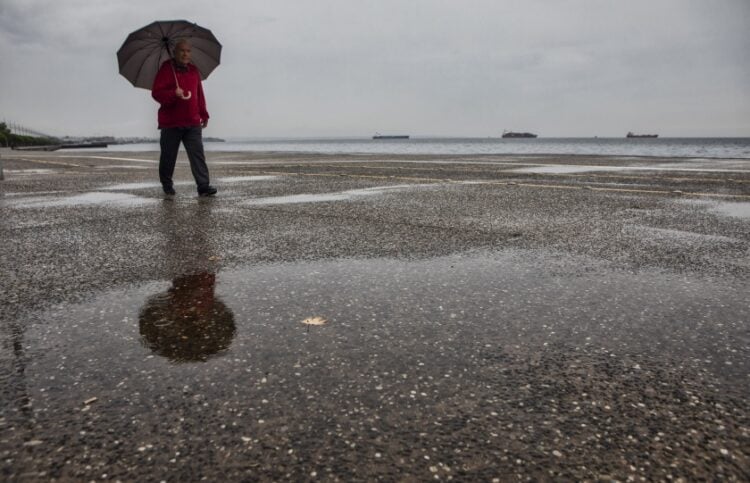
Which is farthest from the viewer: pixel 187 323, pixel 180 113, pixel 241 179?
pixel 241 179

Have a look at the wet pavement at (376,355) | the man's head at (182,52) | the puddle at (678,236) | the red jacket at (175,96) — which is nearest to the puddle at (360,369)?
the wet pavement at (376,355)

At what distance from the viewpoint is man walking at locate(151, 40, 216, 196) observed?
735cm

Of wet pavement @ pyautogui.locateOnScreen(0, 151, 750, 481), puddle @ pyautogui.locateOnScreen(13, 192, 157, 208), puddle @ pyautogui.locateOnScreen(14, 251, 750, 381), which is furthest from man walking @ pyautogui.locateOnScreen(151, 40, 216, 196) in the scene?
puddle @ pyautogui.locateOnScreen(14, 251, 750, 381)

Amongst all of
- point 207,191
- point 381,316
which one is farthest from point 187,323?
point 207,191

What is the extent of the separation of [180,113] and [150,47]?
52.8 inches

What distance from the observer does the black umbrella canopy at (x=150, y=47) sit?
7930mm

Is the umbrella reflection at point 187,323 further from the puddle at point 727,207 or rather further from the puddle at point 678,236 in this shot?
the puddle at point 727,207

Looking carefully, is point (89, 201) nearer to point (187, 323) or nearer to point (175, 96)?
point (175, 96)

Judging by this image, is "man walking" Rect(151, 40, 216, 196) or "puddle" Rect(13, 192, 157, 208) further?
"man walking" Rect(151, 40, 216, 196)

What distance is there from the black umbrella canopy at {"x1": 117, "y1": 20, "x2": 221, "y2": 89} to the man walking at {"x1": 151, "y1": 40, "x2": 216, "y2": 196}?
702mm

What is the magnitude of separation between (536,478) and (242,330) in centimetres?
142

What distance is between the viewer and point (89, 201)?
704cm

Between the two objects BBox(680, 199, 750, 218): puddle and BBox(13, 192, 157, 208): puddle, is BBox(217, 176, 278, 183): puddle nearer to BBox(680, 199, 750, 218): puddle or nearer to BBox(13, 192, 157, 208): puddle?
BBox(13, 192, 157, 208): puddle

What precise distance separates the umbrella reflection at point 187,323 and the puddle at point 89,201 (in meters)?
4.31
